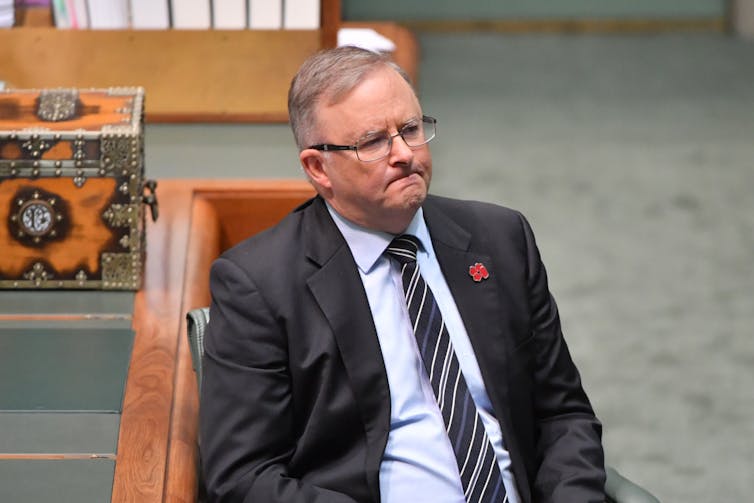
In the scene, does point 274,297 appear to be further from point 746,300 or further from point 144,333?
point 746,300

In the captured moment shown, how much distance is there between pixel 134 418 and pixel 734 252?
2488mm

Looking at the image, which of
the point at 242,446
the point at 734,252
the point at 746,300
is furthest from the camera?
the point at 734,252

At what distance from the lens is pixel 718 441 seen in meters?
3.24

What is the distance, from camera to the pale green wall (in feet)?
19.4

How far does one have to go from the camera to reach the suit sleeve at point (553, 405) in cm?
202

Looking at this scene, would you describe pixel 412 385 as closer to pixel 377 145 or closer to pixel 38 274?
pixel 377 145

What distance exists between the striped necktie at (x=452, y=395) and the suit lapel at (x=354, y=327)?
0.24 ft

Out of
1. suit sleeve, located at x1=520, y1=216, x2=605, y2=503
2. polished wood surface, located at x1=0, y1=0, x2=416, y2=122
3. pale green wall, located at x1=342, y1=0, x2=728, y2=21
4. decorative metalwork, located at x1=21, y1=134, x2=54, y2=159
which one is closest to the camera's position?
suit sleeve, located at x1=520, y1=216, x2=605, y2=503

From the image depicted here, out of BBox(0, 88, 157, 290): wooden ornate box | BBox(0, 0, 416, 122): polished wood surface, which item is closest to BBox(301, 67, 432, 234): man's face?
BBox(0, 88, 157, 290): wooden ornate box

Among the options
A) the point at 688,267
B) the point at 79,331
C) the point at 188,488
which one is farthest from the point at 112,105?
the point at 688,267

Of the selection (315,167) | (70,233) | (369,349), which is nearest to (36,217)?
(70,233)

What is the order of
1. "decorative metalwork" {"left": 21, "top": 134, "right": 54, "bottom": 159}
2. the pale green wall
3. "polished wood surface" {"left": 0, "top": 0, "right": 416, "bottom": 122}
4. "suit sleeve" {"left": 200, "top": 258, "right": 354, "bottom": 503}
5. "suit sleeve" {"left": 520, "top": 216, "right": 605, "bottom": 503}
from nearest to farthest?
"suit sleeve" {"left": 200, "top": 258, "right": 354, "bottom": 503} → "suit sleeve" {"left": 520, "top": 216, "right": 605, "bottom": 503} → "decorative metalwork" {"left": 21, "top": 134, "right": 54, "bottom": 159} → "polished wood surface" {"left": 0, "top": 0, "right": 416, "bottom": 122} → the pale green wall

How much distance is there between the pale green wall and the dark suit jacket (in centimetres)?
395

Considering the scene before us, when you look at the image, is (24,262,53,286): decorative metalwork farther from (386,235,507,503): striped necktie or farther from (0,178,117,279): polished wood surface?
(386,235,507,503): striped necktie
